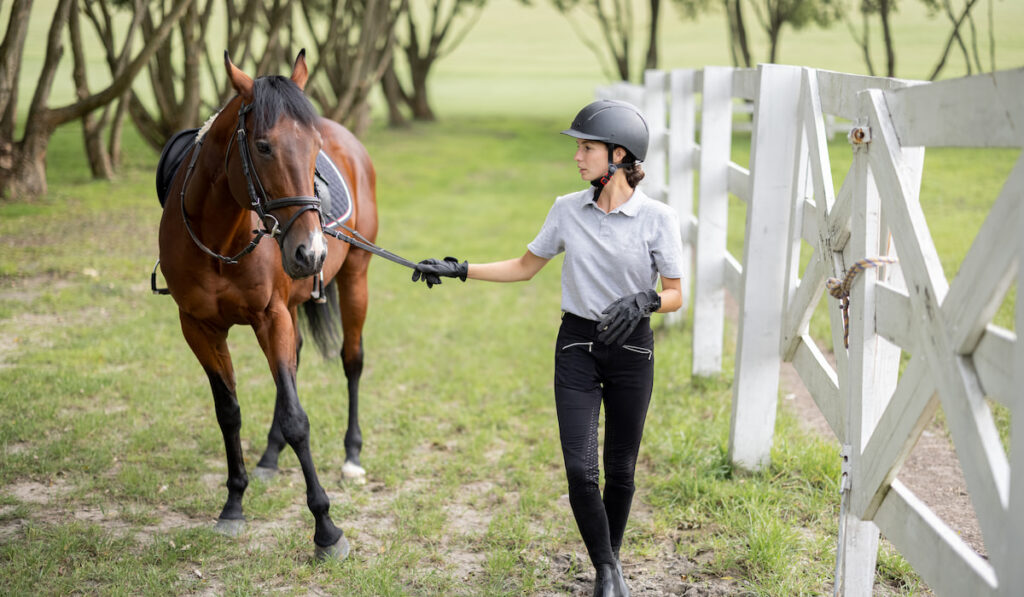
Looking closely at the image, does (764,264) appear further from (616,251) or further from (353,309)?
(353,309)

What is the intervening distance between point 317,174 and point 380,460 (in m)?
1.74

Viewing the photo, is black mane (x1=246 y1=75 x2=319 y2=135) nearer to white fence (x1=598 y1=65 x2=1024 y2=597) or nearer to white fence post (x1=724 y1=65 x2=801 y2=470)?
white fence (x1=598 y1=65 x2=1024 y2=597)

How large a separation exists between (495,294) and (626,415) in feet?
20.4

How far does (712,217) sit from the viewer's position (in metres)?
6.09

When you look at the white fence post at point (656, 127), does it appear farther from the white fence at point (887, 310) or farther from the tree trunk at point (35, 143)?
the tree trunk at point (35, 143)

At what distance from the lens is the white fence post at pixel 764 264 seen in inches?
163

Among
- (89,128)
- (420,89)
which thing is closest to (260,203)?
(89,128)

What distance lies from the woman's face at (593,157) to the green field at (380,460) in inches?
68.8

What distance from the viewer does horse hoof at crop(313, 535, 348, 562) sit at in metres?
3.81

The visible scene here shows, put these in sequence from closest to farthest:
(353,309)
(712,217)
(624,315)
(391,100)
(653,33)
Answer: (624,315), (353,309), (712,217), (653,33), (391,100)

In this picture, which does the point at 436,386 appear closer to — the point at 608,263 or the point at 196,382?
the point at 196,382

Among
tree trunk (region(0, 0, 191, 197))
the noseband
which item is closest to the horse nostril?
the noseband

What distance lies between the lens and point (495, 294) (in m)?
9.49

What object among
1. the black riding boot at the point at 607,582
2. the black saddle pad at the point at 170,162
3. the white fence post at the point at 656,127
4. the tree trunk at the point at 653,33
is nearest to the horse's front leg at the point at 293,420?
the black saddle pad at the point at 170,162
